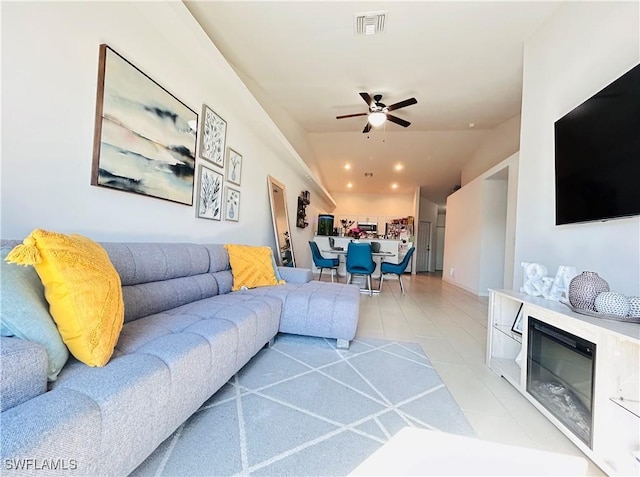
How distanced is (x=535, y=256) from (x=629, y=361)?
1507mm

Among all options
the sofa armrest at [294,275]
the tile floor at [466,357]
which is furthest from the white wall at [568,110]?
the sofa armrest at [294,275]

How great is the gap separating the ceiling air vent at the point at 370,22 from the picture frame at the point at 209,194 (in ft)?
6.78

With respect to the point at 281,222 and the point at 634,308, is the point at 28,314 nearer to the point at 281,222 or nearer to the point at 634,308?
the point at 634,308

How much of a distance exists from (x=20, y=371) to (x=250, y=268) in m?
1.96

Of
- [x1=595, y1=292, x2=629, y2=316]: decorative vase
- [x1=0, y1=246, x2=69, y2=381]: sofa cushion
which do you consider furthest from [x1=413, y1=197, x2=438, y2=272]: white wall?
[x1=0, y1=246, x2=69, y2=381]: sofa cushion

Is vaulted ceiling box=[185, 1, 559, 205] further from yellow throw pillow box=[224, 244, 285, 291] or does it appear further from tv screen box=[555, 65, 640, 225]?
yellow throw pillow box=[224, 244, 285, 291]

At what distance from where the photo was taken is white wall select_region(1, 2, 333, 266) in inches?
50.8

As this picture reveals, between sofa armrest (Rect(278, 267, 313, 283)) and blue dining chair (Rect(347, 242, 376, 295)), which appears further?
blue dining chair (Rect(347, 242, 376, 295))

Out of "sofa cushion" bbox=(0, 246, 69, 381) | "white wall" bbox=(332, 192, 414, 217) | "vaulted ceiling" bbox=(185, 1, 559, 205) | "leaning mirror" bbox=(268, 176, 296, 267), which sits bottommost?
"sofa cushion" bbox=(0, 246, 69, 381)

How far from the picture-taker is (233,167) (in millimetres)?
3289

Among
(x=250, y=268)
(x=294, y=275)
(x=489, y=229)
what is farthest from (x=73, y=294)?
(x=489, y=229)

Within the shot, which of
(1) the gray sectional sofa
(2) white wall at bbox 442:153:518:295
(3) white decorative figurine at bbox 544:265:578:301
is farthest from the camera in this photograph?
(2) white wall at bbox 442:153:518:295

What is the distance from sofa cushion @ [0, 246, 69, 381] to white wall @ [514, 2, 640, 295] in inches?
106

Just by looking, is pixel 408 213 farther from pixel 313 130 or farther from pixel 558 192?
pixel 558 192
